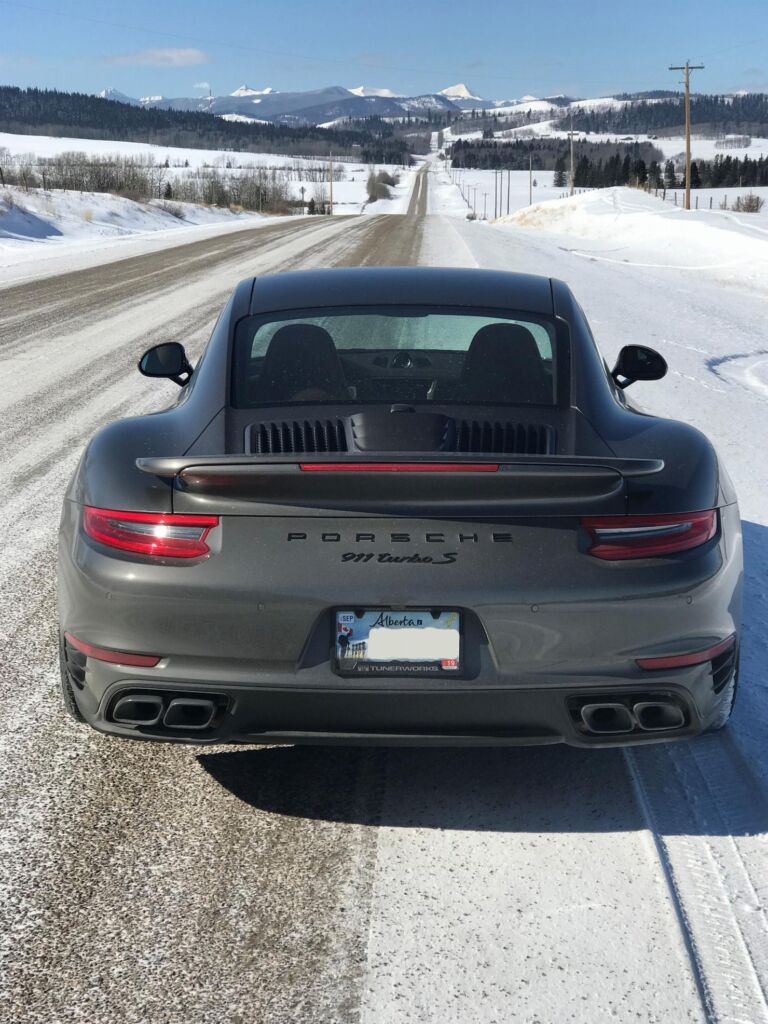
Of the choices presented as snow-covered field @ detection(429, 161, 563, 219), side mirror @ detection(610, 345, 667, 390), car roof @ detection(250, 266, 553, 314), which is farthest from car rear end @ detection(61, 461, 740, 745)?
snow-covered field @ detection(429, 161, 563, 219)

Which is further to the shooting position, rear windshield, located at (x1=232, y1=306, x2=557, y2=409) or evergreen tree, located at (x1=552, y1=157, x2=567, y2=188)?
evergreen tree, located at (x1=552, y1=157, x2=567, y2=188)

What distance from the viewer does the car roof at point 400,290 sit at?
12.2ft

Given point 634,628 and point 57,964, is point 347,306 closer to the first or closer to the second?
point 634,628

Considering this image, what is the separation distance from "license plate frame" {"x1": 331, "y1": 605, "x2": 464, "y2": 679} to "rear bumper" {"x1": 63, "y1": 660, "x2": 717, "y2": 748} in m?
0.04

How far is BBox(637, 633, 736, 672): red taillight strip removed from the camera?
8.54 feet

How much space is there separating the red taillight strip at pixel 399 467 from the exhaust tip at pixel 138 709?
72 centimetres

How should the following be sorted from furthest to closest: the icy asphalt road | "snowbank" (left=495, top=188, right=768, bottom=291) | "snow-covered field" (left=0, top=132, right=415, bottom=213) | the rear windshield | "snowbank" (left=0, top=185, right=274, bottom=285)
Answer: "snow-covered field" (left=0, top=132, right=415, bottom=213), "snowbank" (left=0, top=185, right=274, bottom=285), "snowbank" (left=495, top=188, right=768, bottom=291), the rear windshield, the icy asphalt road

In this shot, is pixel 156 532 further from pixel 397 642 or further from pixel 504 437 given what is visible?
pixel 504 437

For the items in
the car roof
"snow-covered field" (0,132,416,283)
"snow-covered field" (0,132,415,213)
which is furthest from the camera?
"snow-covered field" (0,132,415,213)

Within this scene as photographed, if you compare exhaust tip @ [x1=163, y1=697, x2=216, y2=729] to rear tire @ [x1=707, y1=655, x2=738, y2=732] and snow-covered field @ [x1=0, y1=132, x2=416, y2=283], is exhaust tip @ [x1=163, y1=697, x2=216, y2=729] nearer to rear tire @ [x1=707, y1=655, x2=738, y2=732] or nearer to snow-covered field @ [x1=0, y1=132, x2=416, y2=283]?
rear tire @ [x1=707, y1=655, x2=738, y2=732]

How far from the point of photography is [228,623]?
2.56 m

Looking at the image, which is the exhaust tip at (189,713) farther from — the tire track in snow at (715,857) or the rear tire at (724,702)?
the rear tire at (724,702)

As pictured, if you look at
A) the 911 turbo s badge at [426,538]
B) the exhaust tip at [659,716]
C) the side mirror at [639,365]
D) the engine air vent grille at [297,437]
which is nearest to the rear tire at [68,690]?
the engine air vent grille at [297,437]

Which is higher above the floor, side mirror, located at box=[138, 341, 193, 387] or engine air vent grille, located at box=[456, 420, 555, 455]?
side mirror, located at box=[138, 341, 193, 387]
